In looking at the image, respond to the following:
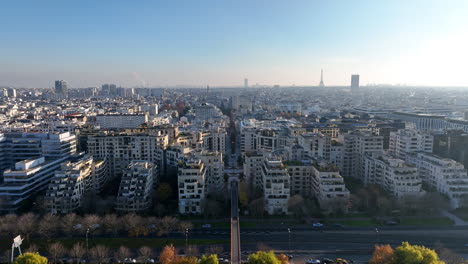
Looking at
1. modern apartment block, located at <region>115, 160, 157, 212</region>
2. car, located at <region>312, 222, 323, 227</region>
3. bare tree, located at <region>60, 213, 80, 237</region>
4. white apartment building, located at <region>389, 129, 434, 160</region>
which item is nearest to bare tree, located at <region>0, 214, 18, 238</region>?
bare tree, located at <region>60, 213, 80, 237</region>

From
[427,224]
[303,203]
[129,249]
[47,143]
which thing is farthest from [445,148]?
[47,143]

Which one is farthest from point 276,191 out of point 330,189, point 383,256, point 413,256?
point 413,256

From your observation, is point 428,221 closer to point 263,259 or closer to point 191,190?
point 263,259

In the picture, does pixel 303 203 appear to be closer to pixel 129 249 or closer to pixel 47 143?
pixel 129 249

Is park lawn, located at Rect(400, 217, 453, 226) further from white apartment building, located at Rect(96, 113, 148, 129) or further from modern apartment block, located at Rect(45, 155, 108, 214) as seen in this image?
white apartment building, located at Rect(96, 113, 148, 129)

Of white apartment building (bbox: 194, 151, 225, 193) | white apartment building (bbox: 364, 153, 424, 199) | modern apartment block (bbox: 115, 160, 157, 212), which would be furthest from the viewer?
white apartment building (bbox: 194, 151, 225, 193)

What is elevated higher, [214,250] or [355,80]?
[355,80]
